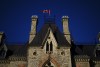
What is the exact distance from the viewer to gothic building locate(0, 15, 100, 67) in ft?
95.3

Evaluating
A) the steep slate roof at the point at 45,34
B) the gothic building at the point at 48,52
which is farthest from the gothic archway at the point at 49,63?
the steep slate roof at the point at 45,34

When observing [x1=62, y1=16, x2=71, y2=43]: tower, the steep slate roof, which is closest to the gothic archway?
the steep slate roof

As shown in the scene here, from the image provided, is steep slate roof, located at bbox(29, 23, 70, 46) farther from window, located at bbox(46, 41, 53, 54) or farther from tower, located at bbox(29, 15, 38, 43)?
window, located at bbox(46, 41, 53, 54)

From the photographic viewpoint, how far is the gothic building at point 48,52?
95.3 feet

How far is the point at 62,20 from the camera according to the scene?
110ft

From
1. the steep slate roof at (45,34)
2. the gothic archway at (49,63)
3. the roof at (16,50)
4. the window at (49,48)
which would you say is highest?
the steep slate roof at (45,34)

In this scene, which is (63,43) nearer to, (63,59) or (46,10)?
(63,59)

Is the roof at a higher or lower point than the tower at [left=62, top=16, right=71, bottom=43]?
lower

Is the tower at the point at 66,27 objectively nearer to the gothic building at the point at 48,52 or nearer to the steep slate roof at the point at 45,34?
the gothic building at the point at 48,52

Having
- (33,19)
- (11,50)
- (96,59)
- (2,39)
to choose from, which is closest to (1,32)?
(2,39)

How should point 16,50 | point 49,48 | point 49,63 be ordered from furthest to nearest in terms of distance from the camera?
point 16,50 → point 49,48 → point 49,63

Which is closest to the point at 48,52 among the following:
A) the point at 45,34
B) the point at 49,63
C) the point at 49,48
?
the point at 49,48

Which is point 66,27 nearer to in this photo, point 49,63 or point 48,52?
point 48,52

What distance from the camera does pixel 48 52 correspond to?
29.5 m
